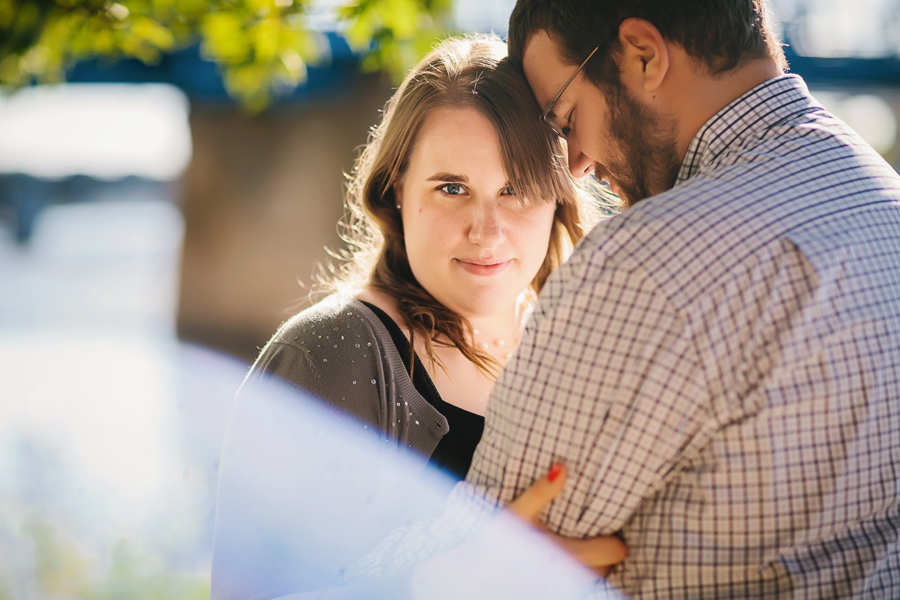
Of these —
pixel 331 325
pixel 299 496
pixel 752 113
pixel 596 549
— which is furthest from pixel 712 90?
pixel 299 496

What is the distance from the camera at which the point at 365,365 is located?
5.41 ft

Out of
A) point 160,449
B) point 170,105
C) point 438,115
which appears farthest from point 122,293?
point 438,115

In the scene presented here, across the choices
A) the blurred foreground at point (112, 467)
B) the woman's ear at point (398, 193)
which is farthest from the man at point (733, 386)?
the blurred foreground at point (112, 467)

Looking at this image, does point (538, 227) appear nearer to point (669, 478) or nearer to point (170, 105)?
point (669, 478)

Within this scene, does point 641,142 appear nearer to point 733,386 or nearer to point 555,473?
point 733,386

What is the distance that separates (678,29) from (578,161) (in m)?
0.41

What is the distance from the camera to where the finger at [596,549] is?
1.08 m

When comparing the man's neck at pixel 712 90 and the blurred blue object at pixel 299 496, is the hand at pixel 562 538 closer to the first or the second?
the blurred blue object at pixel 299 496

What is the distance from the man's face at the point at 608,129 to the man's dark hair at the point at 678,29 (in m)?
0.04

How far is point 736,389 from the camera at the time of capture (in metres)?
1.00

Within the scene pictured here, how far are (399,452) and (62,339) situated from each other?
741 centimetres

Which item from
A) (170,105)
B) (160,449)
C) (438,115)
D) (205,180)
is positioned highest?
(438,115)

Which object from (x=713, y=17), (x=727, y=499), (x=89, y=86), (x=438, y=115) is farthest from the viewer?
(x=89, y=86)

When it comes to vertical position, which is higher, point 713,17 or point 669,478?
point 713,17
